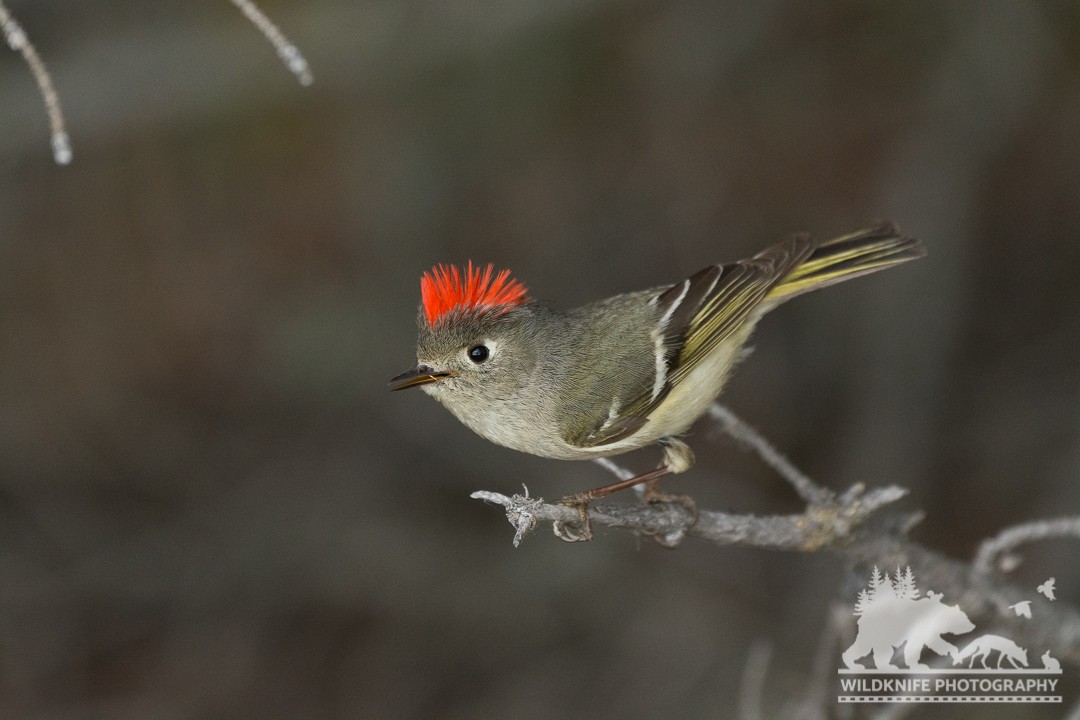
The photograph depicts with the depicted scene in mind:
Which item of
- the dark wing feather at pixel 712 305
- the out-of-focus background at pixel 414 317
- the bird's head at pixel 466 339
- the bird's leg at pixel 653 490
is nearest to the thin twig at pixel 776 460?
the bird's leg at pixel 653 490

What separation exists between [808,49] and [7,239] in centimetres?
377

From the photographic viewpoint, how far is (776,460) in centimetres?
260

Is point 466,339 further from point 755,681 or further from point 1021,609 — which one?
point 1021,609

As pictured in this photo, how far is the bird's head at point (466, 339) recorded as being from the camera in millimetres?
3000

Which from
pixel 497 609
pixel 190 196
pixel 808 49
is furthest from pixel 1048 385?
pixel 190 196

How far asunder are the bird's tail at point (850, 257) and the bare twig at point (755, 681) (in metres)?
1.08

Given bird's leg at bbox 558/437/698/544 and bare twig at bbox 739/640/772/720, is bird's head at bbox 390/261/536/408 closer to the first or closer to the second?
bird's leg at bbox 558/437/698/544

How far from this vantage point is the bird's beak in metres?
2.97

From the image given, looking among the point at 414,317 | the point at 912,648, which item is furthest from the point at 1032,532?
the point at 414,317

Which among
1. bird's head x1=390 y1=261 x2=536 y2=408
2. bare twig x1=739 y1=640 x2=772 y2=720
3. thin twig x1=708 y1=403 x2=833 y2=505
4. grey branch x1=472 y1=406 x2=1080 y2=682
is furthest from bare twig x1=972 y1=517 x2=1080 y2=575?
bird's head x1=390 y1=261 x2=536 y2=408

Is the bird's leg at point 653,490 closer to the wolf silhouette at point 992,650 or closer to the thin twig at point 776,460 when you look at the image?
the thin twig at point 776,460

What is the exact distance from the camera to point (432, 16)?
176 inches

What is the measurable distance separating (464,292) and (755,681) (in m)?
1.50

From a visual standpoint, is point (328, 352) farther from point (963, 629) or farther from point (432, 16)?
point (963, 629)
